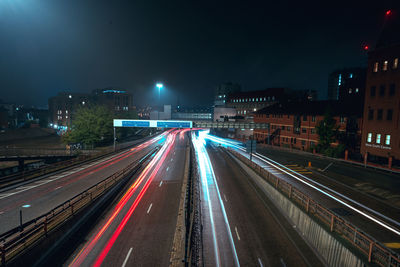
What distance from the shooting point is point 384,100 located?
32.3 metres

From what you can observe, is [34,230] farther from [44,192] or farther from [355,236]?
[355,236]

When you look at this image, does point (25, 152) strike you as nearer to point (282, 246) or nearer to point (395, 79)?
point (282, 246)

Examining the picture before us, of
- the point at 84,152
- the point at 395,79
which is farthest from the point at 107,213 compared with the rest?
the point at 395,79

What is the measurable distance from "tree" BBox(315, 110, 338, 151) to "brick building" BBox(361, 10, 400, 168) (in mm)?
6143

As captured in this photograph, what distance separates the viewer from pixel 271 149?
→ 168ft

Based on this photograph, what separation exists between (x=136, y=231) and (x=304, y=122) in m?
47.6

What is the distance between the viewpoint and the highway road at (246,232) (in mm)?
11930

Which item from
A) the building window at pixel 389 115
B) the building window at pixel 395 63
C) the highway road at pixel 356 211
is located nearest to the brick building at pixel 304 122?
the building window at pixel 389 115

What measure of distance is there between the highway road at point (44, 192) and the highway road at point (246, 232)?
14158mm

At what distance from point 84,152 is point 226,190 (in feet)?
119

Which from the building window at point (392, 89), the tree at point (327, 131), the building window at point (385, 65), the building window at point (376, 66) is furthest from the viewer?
the tree at point (327, 131)

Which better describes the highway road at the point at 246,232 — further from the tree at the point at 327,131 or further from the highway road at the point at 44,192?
the tree at the point at 327,131

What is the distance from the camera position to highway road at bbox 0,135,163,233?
55.7 feet

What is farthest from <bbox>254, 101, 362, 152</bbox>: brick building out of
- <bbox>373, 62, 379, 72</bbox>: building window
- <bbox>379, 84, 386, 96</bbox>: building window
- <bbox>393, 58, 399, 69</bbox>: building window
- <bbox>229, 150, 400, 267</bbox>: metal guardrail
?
<bbox>229, 150, 400, 267</bbox>: metal guardrail
